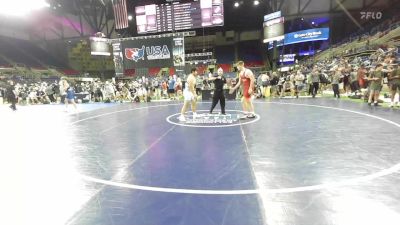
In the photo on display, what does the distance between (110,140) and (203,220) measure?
15.1 ft

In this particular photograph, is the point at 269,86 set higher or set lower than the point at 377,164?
higher

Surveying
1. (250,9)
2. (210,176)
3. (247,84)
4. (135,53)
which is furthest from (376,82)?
(250,9)

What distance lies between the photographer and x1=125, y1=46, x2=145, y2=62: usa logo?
891 inches

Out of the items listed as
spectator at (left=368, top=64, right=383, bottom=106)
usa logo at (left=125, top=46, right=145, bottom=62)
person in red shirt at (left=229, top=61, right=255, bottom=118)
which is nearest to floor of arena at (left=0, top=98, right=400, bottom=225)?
person in red shirt at (left=229, top=61, right=255, bottom=118)

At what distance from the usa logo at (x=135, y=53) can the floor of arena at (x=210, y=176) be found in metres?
15.8

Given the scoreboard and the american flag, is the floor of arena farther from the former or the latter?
the scoreboard

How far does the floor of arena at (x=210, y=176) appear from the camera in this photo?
3.11m

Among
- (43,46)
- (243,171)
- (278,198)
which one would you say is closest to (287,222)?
(278,198)

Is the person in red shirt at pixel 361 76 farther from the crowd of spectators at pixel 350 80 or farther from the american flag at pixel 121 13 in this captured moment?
the american flag at pixel 121 13

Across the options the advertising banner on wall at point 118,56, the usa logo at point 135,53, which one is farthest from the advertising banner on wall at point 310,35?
the advertising banner on wall at point 118,56

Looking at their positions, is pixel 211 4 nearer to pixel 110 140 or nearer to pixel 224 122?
pixel 224 122

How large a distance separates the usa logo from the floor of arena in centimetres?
1577

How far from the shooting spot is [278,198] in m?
3.40

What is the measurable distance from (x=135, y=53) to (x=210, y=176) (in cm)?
2005
